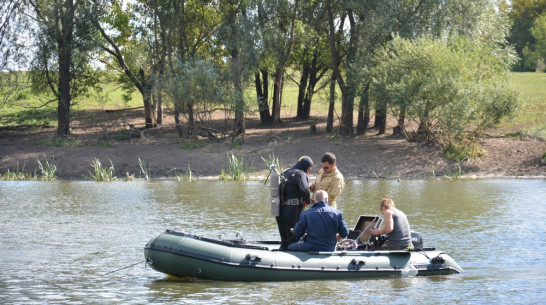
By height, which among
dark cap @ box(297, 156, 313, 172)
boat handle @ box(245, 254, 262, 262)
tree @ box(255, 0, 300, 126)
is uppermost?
tree @ box(255, 0, 300, 126)

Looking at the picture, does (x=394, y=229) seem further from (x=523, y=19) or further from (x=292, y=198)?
(x=523, y=19)

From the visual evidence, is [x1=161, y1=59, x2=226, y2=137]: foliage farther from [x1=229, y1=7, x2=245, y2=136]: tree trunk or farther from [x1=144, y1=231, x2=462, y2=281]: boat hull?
[x1=144, y1=231, x2=462, y2=281]: boat hull

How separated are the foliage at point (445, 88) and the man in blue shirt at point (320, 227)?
1670cm

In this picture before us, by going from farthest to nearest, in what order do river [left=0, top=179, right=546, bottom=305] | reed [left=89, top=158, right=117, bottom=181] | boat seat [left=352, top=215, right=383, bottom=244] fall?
reed [left=89, top=158, right=117, bottom=181] → boat seat [left=352, top=215, right=383, bottom=244] → river [left=0, top=179, right=546, bottom=305]

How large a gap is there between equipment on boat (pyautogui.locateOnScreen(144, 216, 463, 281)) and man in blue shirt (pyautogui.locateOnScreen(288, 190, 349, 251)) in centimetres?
15

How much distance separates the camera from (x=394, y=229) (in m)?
11.6

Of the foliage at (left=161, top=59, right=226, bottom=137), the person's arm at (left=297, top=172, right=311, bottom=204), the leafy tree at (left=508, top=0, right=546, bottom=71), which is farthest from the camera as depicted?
the leafy tree at (left=508, top=0, right=546, bottom=71)

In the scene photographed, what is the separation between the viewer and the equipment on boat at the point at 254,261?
10.7 meters

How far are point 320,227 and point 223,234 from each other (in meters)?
4.45

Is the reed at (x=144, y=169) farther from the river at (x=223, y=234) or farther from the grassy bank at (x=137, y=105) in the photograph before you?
the grassy bank at (x=137, y=105)

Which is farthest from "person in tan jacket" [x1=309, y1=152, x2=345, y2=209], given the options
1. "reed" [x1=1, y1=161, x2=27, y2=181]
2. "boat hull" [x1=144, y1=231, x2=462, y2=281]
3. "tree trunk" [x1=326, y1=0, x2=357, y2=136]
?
"tree trunk" [x1=326, y1=0, x2=357, y2=136]

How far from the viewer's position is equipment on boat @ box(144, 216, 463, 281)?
1073 cm

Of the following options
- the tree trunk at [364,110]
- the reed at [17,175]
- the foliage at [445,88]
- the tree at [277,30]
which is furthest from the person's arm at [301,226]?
the tree at [277,30]

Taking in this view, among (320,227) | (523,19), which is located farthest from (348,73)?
(523,19)
